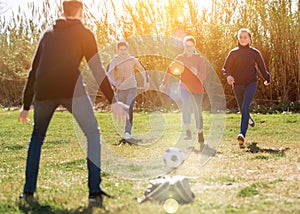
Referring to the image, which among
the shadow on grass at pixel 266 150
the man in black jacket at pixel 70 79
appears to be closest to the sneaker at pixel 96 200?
the man in black jacket at pixel 70 79

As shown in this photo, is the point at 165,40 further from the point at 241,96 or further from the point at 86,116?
the point at 86,116

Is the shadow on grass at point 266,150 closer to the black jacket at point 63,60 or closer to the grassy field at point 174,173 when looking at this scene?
the grassy field at point 174,173

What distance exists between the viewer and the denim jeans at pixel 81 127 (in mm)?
4691

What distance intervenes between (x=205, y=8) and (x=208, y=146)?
30.8ft

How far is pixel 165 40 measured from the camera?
1723 centimetres

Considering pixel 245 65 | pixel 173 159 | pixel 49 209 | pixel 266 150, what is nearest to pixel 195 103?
pixel 245 65

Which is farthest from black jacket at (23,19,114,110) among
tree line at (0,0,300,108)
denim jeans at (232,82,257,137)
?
tree line at (0,0,300,108)

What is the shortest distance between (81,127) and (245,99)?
15.0 feet

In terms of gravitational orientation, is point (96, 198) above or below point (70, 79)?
below

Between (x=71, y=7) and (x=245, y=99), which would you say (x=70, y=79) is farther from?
(x=245, y=99)

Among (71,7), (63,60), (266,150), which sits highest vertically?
(71,7)

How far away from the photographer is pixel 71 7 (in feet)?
15.5

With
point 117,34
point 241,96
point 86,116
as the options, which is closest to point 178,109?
point 117,34

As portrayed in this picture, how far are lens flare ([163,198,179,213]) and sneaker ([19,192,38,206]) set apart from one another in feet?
3.58
